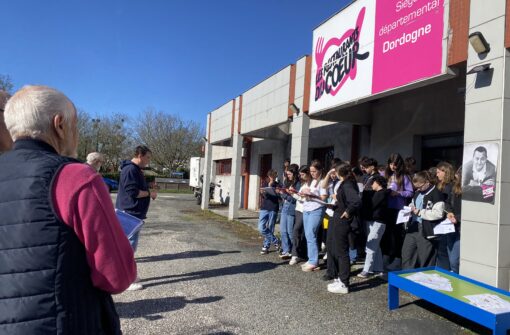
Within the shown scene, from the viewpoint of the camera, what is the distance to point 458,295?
12.8ft

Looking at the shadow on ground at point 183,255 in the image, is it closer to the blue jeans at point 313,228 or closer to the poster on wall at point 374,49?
the blue jeans at point 313,228

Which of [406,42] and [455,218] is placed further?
[406,42]

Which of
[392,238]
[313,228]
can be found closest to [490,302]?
[392,238]

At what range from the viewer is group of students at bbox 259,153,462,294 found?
5223 mm

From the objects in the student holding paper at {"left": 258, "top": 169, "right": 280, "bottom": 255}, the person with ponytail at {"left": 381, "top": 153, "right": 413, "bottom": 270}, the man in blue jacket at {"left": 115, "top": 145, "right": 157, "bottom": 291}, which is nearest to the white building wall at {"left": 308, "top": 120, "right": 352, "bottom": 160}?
the student holding paper at {"left": 258, "top": 169, "right": 280, "bottom": 255}

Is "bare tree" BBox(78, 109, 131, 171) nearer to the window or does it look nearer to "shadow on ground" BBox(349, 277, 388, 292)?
the window

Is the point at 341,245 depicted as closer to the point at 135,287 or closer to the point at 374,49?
the point at 135,287

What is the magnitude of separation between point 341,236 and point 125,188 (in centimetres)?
313

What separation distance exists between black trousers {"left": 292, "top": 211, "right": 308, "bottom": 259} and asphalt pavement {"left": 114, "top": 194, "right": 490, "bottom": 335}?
1.13 ft

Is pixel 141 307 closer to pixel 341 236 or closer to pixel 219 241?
pixel 341 236

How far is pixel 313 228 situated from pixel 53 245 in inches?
205

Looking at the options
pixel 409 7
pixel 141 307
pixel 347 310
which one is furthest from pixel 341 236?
pixel 409 7

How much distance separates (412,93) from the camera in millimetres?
8852

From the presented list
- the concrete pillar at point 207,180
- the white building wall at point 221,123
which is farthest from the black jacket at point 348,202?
the concrete pillar at point 207,180
